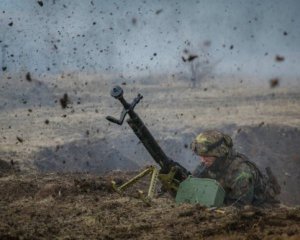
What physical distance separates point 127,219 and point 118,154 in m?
9.40

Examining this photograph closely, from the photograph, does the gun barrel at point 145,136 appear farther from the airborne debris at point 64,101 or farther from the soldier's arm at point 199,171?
the airborne debris at point 64,101

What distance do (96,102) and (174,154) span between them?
9.48 meters

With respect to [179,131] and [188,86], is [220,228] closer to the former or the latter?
[179,131]

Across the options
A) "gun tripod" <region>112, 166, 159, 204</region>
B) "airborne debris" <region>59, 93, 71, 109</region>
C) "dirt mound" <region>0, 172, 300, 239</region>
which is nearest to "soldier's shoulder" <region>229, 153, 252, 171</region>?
"dirt mound" <region>0, 172, 300, 239</region>

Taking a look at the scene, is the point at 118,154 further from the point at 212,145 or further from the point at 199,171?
the point at 212,145

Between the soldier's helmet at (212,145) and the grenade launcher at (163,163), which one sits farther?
the soldier's helmet at (212,145)

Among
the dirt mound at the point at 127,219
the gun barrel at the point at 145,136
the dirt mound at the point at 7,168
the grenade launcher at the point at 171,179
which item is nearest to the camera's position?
the dirt mound at the point at 127,219

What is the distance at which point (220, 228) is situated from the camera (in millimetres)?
5215

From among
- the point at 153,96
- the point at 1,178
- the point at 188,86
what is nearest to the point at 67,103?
the point at 153,96

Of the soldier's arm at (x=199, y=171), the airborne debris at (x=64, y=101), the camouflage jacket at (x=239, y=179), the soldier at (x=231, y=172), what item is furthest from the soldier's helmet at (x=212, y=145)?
the airborne debris at (x=64, y=101)

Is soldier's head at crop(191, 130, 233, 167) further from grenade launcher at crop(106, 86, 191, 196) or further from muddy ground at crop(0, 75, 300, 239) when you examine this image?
muddy ground at crop(0, 75, 300, 239)

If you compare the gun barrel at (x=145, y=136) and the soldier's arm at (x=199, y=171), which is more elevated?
the gun barrel at (x=145, y=136)

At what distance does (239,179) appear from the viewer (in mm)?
6809

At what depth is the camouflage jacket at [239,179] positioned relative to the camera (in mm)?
6742
